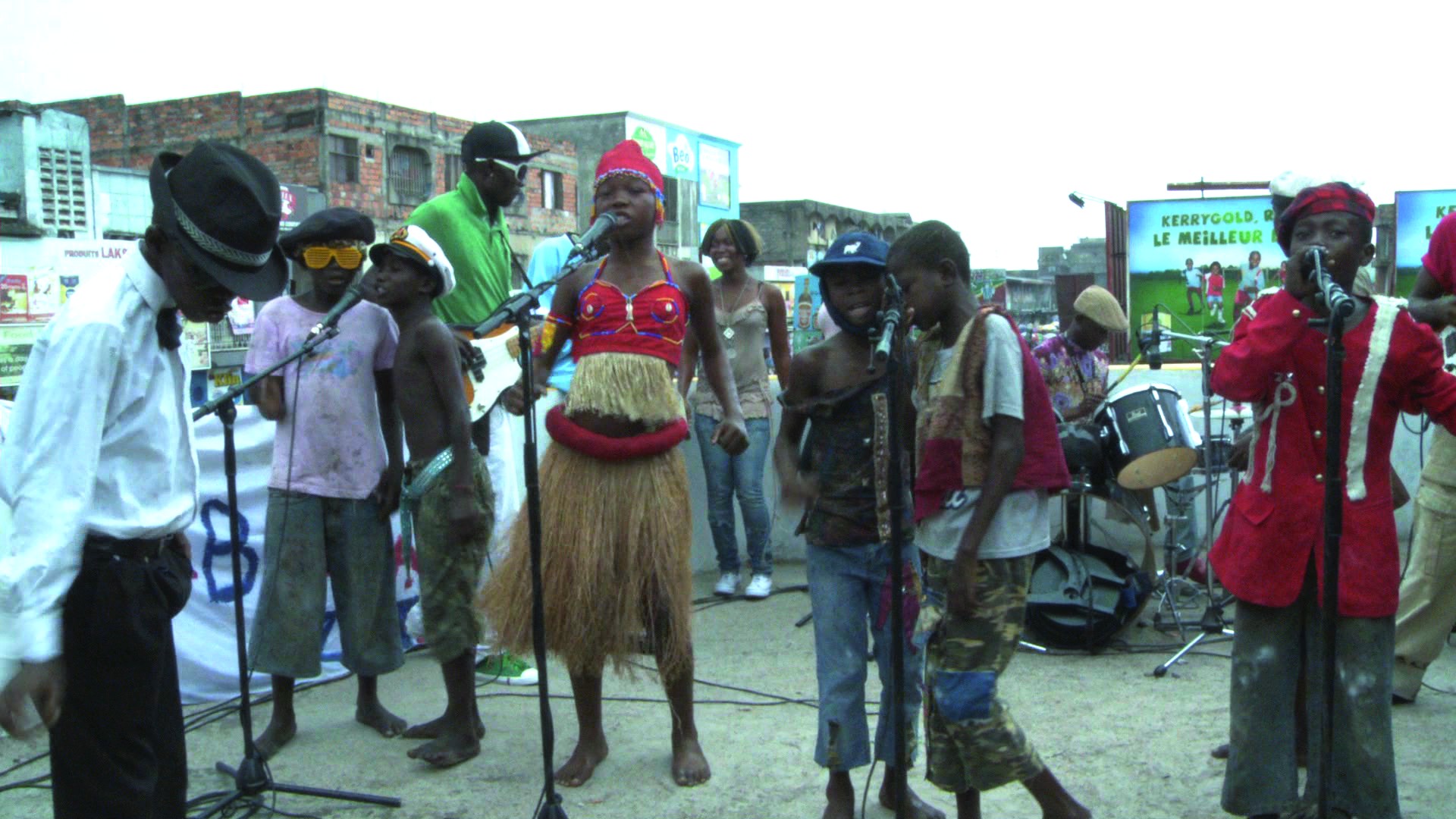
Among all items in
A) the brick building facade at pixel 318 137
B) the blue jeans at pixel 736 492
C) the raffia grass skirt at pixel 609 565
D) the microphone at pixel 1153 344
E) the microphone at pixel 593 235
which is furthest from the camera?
the brick building facade at pixel 318 137

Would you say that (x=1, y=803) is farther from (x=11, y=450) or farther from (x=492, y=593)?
(x=11, y=450)

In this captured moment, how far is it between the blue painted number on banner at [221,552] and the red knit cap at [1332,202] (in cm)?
450

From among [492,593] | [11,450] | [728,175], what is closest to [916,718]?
[492,593]

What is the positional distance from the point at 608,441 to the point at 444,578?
35.8 inches

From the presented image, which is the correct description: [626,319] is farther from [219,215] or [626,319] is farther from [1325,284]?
[1325,284]

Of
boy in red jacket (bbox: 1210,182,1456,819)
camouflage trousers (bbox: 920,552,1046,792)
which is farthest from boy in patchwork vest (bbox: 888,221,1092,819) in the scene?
boy in red jacket (bbox: 1210,182,1456,819)

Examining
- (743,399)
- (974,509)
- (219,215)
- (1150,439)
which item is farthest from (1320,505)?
(743,399)

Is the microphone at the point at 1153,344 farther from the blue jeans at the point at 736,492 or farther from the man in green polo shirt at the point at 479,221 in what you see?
the man in green polo shirt at the point at 479,221

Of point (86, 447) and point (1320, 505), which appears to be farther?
A: point (1320, 505)

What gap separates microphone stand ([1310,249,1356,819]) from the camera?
3035mm

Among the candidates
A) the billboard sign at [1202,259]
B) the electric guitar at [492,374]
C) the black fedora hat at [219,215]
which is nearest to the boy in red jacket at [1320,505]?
the black fedora hat at [219,215]

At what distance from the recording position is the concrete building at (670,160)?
46.8m

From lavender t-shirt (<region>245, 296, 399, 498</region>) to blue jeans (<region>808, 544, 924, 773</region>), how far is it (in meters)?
1.91

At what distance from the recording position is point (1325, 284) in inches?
122
